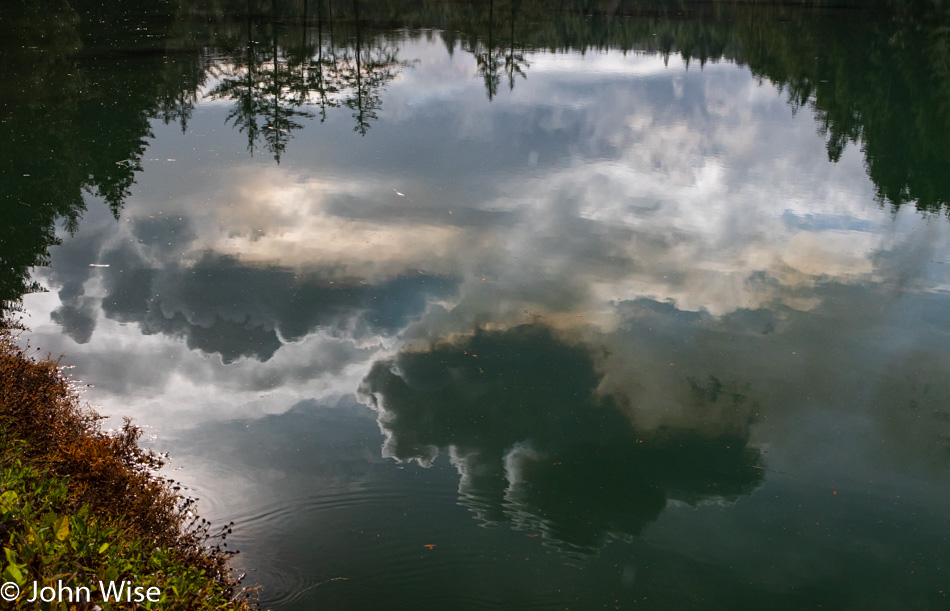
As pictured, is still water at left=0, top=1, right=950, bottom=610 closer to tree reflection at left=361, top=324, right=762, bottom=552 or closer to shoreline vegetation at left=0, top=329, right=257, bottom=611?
tree reflection at left=361, top=324, right=762, bottom=552

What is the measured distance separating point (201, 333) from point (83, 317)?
65.6 inches

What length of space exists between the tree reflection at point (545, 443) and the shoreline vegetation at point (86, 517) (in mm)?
2138

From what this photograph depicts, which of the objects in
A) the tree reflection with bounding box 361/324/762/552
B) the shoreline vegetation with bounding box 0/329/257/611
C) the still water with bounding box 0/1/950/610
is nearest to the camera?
the shoreline vegetation with bounding box 0/329/257/611

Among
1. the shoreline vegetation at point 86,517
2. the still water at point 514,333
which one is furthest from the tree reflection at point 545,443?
the shoreline vegetation at point 86,517

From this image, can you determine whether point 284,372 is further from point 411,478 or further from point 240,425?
point 411,478

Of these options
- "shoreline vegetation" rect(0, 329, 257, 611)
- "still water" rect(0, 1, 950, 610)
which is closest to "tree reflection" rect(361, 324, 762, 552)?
"still water" rect(0, 1, 950, 610)

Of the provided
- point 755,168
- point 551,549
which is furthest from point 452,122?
point 551,549

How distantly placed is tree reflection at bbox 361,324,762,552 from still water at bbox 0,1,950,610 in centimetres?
4

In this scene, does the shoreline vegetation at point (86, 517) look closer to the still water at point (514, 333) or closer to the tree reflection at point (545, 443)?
the still water at point (514, 333)

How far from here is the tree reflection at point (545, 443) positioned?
657cm

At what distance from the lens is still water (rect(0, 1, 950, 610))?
615 centimetres

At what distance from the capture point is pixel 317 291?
10328mm

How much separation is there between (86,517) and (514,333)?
562 cm

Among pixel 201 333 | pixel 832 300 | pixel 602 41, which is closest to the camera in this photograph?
pixel 201 333
